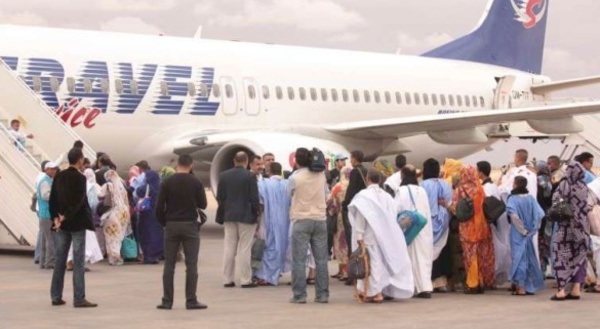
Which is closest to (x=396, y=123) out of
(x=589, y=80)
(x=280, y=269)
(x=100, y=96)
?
(x=100, y=96)

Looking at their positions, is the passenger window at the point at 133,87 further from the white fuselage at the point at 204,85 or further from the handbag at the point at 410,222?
the handbag at the point at 410,222

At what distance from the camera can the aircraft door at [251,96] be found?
24.6 meters

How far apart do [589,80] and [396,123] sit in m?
7.54

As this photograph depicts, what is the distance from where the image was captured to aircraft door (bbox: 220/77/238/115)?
24109 mm

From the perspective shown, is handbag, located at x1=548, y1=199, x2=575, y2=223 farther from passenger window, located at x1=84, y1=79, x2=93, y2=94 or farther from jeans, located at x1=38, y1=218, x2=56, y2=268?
passenger window, located at x1=84, y1=79, x2=93, y2=94

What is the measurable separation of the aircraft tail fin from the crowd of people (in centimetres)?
1624

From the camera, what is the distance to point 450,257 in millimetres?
14008

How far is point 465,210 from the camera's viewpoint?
13617 millimetres

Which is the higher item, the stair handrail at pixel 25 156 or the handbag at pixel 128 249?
the stair handrail at pixel 25 156

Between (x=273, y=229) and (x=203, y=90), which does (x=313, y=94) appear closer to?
(x=203, y=90)

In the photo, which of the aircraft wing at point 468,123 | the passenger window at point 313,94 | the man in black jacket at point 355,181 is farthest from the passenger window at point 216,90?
the man in black jacket at point 355,181

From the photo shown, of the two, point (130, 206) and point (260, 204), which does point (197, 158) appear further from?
point (260, 204)

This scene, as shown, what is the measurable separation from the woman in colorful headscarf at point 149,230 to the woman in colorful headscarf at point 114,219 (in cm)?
30

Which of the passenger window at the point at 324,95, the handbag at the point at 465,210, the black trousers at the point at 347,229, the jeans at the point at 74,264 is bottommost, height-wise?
the jeans at the point at 74,264
